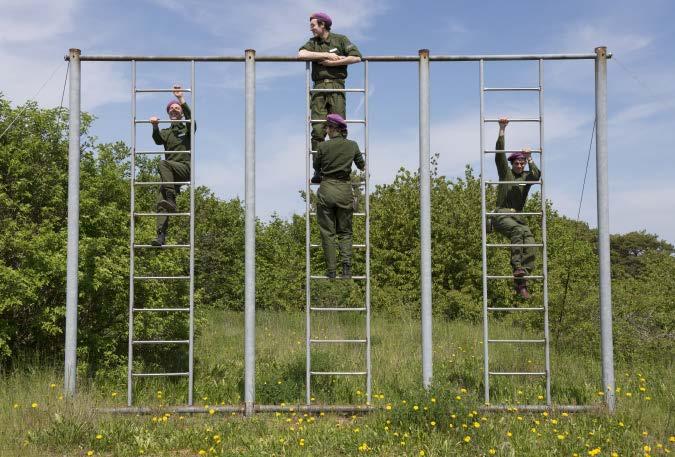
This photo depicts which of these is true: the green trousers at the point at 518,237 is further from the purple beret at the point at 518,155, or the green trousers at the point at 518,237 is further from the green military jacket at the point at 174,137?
the green military jacket at the point at 174,137

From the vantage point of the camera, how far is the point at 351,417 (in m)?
8.00

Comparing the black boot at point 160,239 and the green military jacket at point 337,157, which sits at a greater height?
the green military jacket at point 337,157

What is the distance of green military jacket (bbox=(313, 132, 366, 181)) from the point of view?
8188mm

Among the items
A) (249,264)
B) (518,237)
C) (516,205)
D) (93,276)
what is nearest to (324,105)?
(249,264)

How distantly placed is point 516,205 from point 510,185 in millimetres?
292

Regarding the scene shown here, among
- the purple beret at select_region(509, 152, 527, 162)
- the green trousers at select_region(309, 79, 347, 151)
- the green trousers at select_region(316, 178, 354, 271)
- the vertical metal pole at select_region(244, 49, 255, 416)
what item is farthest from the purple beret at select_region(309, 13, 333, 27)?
the purple beret at select_region(509, 152, 527, 162)

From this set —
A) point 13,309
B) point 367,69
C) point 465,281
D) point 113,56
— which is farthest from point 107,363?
point 465,281

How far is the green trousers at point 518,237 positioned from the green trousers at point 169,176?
4.30m

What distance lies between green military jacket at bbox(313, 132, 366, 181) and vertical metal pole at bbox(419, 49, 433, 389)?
79 cm

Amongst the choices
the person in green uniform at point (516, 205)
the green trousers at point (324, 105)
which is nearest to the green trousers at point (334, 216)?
the green trousers at point (324, 105)

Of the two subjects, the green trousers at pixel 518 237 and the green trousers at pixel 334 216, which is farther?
the green trousers at pixel 518 237

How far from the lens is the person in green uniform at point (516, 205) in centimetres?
862

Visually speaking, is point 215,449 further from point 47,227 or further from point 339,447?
point 47,227

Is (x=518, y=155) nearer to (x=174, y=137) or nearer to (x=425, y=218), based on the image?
(x=425, y=218)
